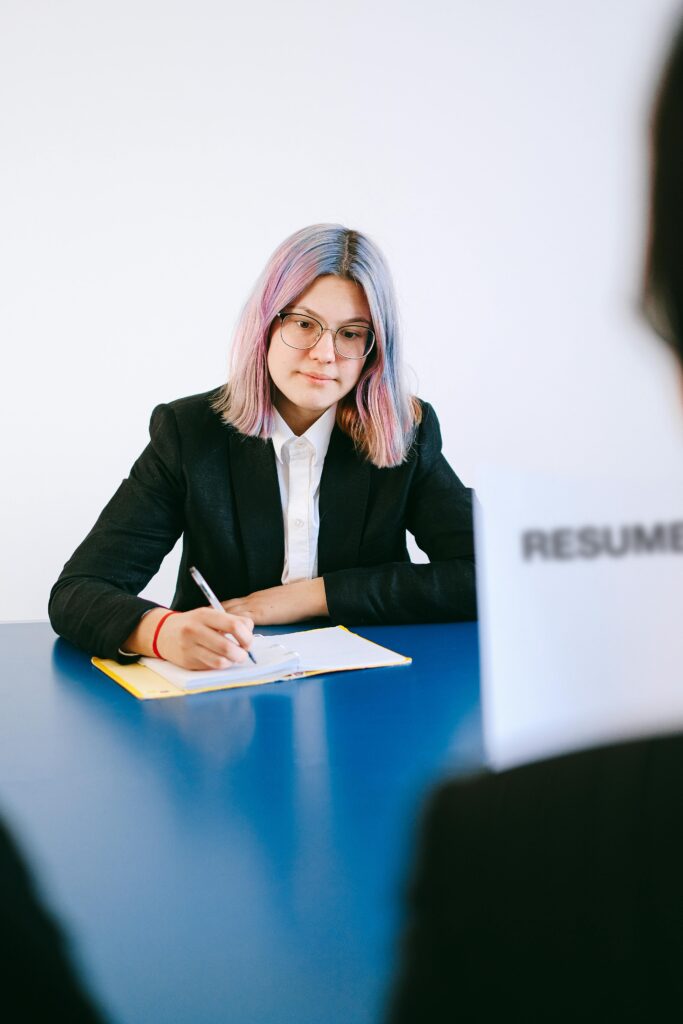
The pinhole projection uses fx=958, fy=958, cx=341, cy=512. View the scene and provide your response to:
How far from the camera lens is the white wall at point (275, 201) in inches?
130

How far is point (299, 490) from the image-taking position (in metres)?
1.78

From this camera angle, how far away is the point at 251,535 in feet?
5.71

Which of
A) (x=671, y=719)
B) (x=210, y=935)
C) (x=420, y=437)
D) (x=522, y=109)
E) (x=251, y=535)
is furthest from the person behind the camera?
(x=522, y=109)

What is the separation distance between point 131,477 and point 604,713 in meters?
1.52

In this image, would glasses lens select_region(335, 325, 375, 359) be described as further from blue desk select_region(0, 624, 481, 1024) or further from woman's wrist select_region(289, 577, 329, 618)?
blue desk select_region(0, 624, 481, 1024)

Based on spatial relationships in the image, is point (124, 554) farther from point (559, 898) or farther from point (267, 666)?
point (559, 898)

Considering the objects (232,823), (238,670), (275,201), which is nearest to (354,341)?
(238,670)

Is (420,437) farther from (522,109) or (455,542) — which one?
(522,109)

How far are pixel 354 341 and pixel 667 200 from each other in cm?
151

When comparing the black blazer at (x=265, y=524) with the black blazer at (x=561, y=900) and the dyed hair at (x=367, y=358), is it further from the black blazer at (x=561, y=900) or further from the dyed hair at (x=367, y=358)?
the black blazer at (x=561, y=900)

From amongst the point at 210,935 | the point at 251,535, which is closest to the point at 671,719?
the point at 210,935

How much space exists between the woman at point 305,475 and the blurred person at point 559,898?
1.22m

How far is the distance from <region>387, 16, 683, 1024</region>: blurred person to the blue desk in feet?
0.84

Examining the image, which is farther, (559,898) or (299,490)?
(299,490)
